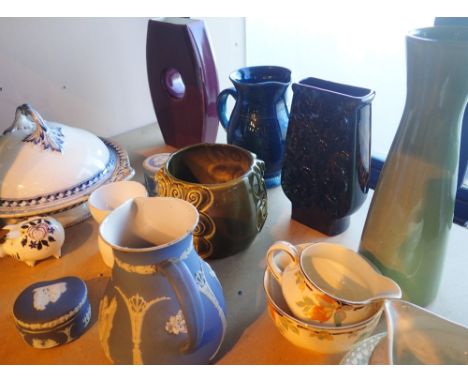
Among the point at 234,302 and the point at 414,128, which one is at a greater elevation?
the point at 414,128

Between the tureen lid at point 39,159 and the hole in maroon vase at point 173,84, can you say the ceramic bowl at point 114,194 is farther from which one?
the hole in maroon vase at point 173,84

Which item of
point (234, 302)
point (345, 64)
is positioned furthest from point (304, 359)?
point (345, 64)

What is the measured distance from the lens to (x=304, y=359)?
41 centimetres

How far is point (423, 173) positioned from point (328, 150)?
0.13 metres

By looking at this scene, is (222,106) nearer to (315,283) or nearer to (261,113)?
(261,113)

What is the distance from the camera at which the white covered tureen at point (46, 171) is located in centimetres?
55

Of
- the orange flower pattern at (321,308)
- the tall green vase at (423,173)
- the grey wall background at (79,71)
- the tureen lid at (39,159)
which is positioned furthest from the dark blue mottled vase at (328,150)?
the grey wall background at (79,71)

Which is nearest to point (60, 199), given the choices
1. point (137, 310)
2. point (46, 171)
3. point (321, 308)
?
point (46, 171)

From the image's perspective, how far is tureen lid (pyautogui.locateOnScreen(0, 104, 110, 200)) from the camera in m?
0.55

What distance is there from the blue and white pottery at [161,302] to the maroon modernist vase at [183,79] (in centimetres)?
39

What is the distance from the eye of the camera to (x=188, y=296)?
326 millimetres

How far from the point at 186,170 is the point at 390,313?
33cm

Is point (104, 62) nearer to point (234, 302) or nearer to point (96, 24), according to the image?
point (96, 24)

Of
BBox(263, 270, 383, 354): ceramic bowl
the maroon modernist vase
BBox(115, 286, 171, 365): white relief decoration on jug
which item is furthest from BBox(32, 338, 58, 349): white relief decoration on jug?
the maroon modernist vase
